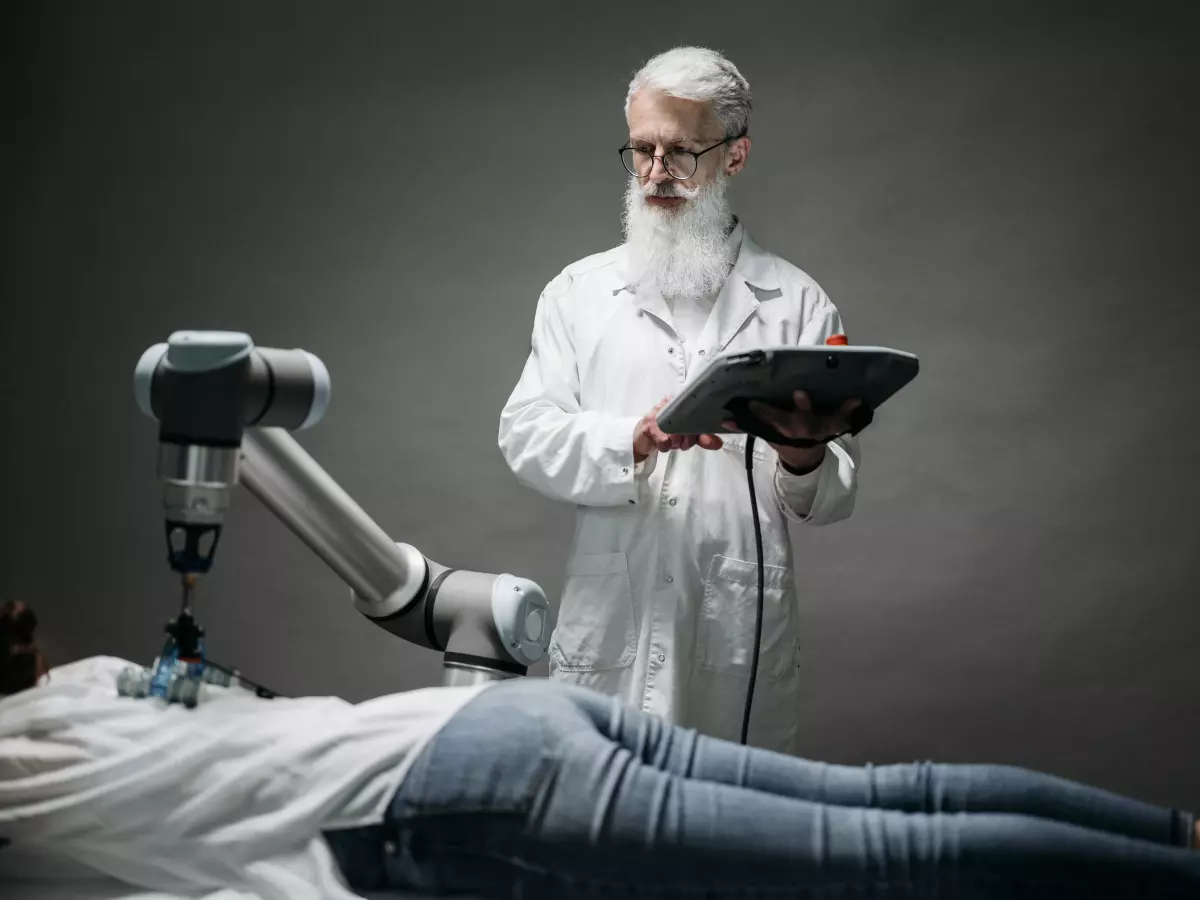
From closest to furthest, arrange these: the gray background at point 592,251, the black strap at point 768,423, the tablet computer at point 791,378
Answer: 1. the tablet computer at point 791,378
2. the black strap at point 768,423
3. the gray background at point 592,251

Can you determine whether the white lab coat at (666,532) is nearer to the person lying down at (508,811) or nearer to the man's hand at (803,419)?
the man's hand at (803,419)

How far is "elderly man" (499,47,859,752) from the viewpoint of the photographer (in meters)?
2.21

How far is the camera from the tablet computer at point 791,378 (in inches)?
68.2

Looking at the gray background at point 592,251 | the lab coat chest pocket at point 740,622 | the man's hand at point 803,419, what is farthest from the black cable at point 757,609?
the gray background at point 592,251

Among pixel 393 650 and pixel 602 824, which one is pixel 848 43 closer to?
pixel 393 650

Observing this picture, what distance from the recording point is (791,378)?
177 cm

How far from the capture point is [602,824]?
1.35m

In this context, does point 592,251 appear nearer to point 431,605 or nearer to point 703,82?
point 703,82

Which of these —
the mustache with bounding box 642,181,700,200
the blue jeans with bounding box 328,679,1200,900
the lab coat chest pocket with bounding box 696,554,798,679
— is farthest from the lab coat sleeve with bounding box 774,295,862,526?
the blue jeans with bounding box 328,679,1200,900

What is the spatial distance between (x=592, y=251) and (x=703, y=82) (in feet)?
3.40

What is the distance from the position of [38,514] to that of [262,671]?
78 centimetres

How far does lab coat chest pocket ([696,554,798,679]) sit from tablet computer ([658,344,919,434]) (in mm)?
458

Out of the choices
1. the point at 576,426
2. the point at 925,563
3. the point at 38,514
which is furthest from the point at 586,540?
the point at 38,514

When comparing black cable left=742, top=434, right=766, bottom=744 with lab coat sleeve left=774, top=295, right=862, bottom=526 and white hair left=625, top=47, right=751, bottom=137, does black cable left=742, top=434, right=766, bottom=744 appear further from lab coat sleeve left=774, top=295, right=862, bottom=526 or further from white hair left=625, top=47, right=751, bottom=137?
white hair left=625, top=47, right=751, bottom=137
